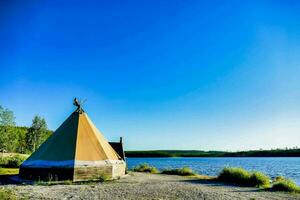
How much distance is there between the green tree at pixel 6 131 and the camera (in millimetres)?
45469

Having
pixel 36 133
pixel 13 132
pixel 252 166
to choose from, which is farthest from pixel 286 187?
pixel 36 133

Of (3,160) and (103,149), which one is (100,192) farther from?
(3,160)

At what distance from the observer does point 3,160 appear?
31.6 metres

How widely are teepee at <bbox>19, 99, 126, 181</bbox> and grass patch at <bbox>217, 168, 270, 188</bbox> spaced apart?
25.0 feet

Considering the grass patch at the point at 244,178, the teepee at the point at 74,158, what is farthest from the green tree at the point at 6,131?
the grass patch at the point at 244,178

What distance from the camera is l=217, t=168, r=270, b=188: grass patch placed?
701 inches

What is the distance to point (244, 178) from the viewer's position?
18.9m

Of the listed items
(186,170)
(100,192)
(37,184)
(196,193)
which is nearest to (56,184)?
(37,184)

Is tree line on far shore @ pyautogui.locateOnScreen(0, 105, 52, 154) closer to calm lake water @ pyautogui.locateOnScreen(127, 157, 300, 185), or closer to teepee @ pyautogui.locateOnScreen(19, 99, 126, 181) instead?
calm lake water @ pyautogui.locateOnScreen(127, 157, 300, 185)

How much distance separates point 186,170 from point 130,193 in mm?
13741

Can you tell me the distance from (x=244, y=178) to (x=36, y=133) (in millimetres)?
61397

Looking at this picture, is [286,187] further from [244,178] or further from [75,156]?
[75,156]

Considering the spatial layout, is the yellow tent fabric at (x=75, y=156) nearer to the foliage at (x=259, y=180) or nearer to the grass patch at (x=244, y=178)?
the grass patch at (x=244, y=178)

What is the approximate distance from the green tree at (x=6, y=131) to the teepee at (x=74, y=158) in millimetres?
28214
